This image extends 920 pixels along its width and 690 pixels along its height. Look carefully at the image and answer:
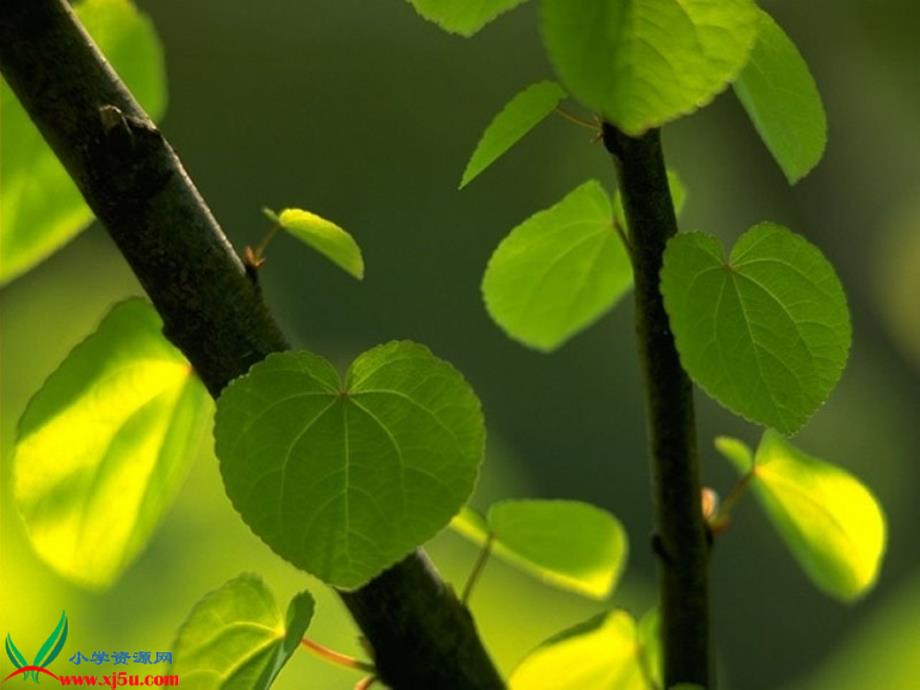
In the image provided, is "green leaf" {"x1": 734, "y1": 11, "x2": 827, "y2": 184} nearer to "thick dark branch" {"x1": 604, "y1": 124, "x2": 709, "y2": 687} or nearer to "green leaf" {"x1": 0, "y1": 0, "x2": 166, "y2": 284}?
"thick dark branch" {"x1": 604, "y1": 124, "x2": 709, "y2": 687}

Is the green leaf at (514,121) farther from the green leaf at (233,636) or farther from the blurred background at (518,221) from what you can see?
the blurred background at (518,221)

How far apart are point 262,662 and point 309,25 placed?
3.74ft

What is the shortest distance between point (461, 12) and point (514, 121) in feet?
0.09

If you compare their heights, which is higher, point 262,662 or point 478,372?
point 262,662

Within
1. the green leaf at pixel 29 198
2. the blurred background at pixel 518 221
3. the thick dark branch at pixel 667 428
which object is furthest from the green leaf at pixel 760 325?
the blurred background at pixel 518 221

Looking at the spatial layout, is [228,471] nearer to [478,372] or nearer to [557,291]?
[557,291]

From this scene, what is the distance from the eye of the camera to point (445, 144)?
1281 millimetres

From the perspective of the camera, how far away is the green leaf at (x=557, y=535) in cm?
26

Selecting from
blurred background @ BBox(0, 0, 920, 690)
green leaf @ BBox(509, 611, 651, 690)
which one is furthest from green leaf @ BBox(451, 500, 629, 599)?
blurred background @ BBox(0, 0, 920, 690)

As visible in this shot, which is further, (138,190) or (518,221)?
(518,221)

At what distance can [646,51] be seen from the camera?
0.46 ft

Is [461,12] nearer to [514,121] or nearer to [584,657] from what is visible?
[514,121]

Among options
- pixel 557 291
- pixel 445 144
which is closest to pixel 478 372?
pixel 445 144

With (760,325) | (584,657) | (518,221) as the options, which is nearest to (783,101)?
(760,325)
